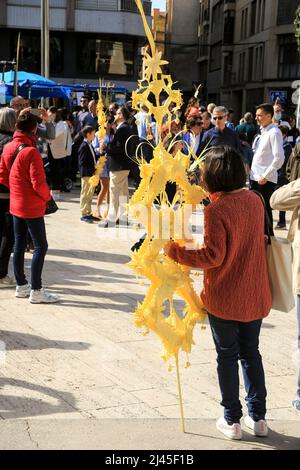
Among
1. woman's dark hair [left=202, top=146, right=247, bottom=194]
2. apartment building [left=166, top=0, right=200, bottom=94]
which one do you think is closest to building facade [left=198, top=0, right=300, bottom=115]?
apartment building [left=166, top=0, right=200, bottom=94]

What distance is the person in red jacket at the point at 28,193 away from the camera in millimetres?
5965

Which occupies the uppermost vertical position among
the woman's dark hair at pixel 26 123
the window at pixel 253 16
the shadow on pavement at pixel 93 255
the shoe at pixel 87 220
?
the window at pixel 253 16

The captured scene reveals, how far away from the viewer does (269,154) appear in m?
8.91

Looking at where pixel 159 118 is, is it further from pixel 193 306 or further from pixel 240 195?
pixel 193 306

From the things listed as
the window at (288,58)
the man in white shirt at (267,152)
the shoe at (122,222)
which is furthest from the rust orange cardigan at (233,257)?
the window at (288,58)

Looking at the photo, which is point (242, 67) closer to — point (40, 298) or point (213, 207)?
point (40, 298)

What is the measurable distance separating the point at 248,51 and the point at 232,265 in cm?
4792

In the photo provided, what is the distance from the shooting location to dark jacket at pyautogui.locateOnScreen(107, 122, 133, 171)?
983 centimetres

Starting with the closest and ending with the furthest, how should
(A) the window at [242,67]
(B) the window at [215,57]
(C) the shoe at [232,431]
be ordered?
(C) the shoe at [232,431] < (A) the window at [242,67] < (B) the window at [215,57]

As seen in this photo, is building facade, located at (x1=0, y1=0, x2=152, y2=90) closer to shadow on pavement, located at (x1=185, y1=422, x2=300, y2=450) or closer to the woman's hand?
the woman's hand

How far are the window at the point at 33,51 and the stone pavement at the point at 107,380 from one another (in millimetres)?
30342

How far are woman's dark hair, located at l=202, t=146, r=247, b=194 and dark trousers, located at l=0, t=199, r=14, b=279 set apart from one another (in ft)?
12.2

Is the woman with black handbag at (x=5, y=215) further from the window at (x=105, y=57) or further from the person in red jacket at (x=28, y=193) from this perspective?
the window at (x=105, y=57)

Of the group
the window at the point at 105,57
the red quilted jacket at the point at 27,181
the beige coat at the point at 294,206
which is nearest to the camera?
the beige coat at the point at 294,206
